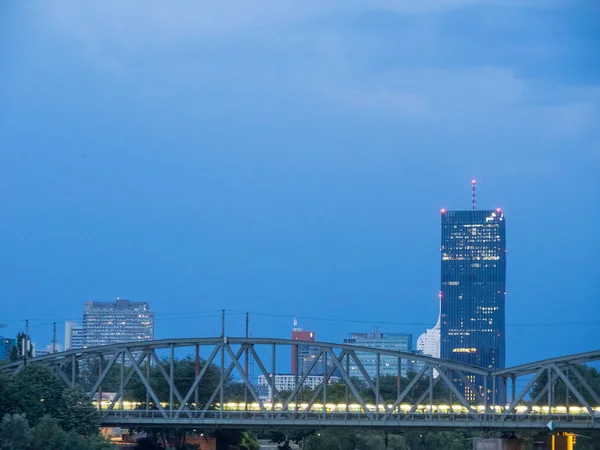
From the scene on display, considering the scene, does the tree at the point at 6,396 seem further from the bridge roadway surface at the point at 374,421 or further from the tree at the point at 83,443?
the bridge roadway surface at the point at 374,421

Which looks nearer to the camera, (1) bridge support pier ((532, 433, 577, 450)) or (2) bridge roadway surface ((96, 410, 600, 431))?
(2) bridge roadway surface ((96, 410, 600, 431))

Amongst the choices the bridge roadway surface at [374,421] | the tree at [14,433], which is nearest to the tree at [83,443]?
the tree at [14,433]

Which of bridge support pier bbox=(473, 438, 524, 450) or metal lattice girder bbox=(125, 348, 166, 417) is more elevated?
metal lattice girder bbox=(125, 348, 166, 417)

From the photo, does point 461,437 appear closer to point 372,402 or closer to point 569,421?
point 372,402

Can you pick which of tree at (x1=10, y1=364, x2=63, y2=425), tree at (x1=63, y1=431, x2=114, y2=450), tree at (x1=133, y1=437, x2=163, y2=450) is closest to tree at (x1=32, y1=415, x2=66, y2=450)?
tree at (x1=63, y1=431, x2=114, y2=450)

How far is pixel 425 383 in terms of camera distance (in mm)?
197500

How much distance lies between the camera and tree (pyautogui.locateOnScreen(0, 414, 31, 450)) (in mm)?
88938

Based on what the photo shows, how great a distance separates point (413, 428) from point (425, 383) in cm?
9395

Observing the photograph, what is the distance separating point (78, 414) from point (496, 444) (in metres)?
39.1

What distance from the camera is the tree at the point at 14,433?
88.9 metres

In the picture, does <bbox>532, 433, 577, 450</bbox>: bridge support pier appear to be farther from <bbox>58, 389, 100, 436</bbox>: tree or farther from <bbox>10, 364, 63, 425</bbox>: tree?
<bbox>10, 364, 63, 425</bbox>: tree

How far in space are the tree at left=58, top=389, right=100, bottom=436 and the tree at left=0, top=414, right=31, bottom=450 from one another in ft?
37.5

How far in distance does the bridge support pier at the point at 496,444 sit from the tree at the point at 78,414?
35904 mm

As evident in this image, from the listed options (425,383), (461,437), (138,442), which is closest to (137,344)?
(138,442)
